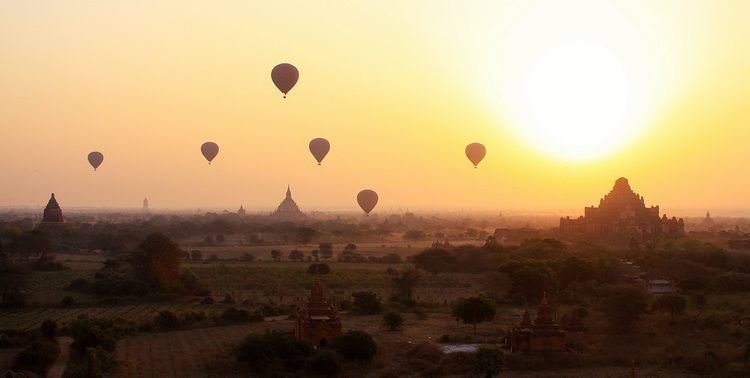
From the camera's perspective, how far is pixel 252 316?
→ 36375 millimetres

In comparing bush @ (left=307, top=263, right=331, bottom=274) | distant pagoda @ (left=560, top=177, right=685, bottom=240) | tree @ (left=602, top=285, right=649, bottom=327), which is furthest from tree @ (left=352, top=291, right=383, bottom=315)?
distant pagoda @ (left=560, top=177, right=685, bottom=240)

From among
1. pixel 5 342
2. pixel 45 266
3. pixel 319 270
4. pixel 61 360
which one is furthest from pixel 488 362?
pixel 45 266

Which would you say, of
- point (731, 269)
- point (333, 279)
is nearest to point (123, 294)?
point (333, 279)

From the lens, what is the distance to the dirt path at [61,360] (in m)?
25.3

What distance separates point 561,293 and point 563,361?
17878mm

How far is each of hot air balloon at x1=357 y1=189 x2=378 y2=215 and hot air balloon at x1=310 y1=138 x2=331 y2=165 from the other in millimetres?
19826

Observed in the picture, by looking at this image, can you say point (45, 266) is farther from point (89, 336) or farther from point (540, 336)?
point (540, 336)

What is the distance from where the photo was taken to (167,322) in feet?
113

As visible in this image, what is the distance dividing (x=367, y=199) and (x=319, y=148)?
821 inches

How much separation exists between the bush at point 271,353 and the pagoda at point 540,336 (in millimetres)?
6705

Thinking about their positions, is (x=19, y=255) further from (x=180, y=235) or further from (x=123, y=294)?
(x=180, y=235)

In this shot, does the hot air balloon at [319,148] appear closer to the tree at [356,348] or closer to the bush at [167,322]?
the bush at [167,322]

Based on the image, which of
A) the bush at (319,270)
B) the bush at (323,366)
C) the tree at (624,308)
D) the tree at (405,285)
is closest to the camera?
the bush at (323,366)

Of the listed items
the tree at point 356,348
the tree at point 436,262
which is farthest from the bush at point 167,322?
the tree at point 436,262
